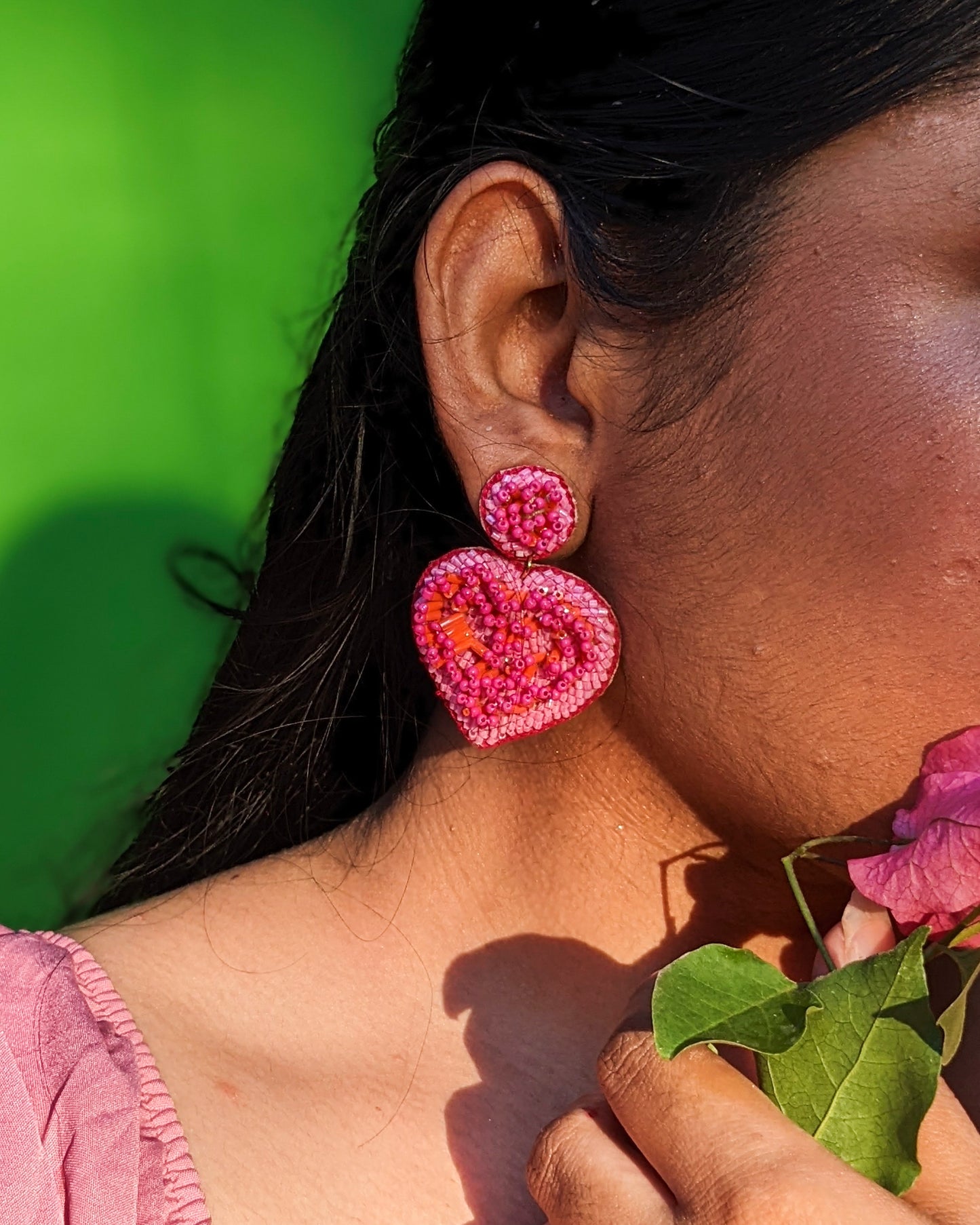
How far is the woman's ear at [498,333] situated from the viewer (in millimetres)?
1135

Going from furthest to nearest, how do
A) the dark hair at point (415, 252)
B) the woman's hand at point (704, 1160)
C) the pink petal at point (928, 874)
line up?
the dark hair at point (415, 252) → the pink petal at point (928, 874) → the woman's hand at point (704, 1160)

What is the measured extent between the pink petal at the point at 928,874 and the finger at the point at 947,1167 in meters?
0.14

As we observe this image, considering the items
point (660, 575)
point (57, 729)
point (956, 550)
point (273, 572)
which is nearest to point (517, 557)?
point (660, 575)

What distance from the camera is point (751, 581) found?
1051 mm

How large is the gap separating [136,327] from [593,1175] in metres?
1.90

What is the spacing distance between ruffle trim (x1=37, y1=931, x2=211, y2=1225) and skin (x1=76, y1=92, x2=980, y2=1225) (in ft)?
0.08

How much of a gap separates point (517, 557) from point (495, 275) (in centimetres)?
24

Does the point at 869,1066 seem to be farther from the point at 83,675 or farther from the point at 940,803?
the point at 83,675

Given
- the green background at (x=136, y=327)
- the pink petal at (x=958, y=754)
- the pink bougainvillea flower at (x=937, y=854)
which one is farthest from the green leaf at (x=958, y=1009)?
the green background at (x=136, y=327)

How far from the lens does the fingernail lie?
1.02 m

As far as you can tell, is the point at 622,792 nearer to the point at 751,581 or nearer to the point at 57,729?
the point at 751,581

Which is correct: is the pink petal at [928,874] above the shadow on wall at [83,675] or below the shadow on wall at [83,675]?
above

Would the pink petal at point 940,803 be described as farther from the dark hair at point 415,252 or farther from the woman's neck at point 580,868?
the dark hair at point 415,252

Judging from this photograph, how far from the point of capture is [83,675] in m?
2.44
